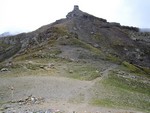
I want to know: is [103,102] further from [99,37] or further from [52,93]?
[99,37]

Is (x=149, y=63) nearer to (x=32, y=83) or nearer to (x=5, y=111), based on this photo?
(x=32, y=83)

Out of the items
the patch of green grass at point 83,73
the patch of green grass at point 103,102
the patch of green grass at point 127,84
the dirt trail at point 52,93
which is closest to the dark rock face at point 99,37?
the patch of green grass at point 83,73

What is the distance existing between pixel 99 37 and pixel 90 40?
1182cm

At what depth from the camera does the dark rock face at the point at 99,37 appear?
130 m

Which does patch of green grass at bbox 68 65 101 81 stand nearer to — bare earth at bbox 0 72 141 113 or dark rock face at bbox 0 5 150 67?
bare earth at bbox 0 72 141 113

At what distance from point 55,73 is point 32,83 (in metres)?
10.4

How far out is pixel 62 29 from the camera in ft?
446

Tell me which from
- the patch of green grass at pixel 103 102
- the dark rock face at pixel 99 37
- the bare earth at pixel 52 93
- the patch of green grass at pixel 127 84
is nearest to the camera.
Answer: the bare earth at pixel 52 93

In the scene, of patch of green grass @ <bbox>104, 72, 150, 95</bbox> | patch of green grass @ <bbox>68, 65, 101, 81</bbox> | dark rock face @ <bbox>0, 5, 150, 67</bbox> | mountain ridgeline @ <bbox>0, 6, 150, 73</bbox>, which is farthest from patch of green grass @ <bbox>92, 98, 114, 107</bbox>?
dark rock face @ <bbox>0, 5, 150, 67</bbox>

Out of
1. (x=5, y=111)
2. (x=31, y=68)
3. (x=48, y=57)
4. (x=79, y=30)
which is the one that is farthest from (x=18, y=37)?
(x=5, y=111)

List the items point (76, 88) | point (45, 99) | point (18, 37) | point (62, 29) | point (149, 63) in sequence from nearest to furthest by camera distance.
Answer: point (45, 99)
point (76, 88)
point (62, 29)
point (149, 63)
point (18, 37)

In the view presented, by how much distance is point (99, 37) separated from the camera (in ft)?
485

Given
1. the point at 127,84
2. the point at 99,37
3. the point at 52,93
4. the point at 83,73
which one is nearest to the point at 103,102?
the point at 52,93

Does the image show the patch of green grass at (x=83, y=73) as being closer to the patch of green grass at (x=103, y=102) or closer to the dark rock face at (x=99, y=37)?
the patch of green grass at (x=103, y=102)
